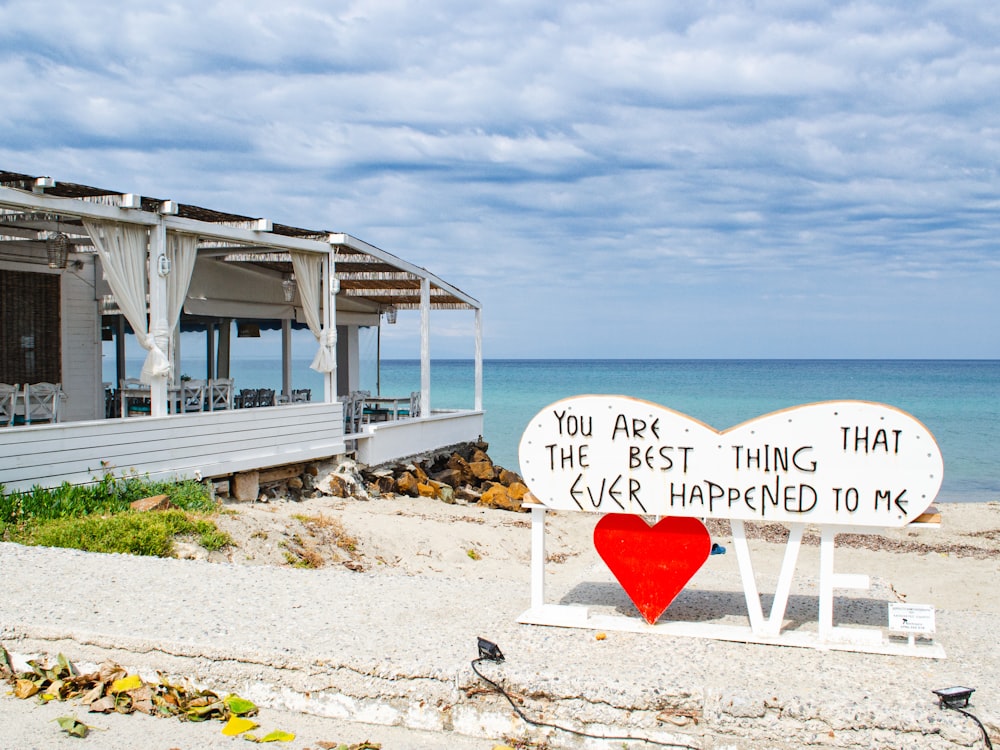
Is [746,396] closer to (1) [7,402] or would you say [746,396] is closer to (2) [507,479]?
(2) [507,479]

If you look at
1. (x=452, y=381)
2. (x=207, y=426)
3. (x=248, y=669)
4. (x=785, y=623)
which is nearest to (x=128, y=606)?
(x=248, y=669)

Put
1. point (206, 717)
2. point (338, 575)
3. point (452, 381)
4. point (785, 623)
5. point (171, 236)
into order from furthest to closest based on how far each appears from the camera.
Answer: point (452, 381) → point (171, 236) → point (338, 575) → point (785, 623) → point (206, 717)

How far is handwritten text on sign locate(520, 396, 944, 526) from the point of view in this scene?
15.9ft

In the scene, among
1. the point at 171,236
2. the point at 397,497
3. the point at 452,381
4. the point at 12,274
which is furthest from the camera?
the point at 452,381

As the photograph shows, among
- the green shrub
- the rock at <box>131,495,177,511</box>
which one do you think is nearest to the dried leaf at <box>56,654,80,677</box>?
the green shrub

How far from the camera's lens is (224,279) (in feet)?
50.3

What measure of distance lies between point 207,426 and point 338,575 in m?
6.00

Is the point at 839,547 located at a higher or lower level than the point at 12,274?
Result: lower

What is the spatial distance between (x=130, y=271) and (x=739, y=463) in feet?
Result: 27.6

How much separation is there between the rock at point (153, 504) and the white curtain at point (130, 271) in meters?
2.08

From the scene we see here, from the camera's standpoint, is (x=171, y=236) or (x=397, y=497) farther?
(x=397, y=497)

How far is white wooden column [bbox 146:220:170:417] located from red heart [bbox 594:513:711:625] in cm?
754

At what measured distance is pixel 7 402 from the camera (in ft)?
35.1

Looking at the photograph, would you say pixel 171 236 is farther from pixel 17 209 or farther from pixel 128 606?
pixel 128 606
